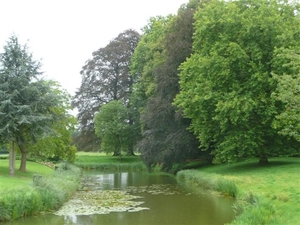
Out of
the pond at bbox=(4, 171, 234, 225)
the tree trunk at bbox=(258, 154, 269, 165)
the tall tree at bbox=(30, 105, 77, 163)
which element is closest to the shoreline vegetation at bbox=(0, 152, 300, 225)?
the pond at bbox=(4, 171, 234, 225)

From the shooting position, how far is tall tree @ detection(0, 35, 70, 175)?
2397cm

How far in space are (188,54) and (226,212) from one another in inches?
861

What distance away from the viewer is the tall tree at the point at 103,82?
5847 centimetres

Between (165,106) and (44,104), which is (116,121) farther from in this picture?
(44,104)

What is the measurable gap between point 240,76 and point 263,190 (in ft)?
39.1

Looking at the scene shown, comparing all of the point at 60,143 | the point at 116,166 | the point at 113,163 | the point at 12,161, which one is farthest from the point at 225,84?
A: the point at 113,163

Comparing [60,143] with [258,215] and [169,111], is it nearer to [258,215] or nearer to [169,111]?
[169,111]

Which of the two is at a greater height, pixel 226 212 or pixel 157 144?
pixel 157 144

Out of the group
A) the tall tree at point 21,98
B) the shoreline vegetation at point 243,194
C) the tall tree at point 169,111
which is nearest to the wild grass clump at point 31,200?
the shoreline vegetation at point 243,194

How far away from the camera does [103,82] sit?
59.1 meters

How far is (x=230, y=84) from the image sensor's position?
2808 centimetres

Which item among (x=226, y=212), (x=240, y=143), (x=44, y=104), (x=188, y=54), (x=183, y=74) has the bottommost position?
(x=226, y=212)

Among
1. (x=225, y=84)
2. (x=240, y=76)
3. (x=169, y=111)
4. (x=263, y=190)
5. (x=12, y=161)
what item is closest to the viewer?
(x=263, y=190)

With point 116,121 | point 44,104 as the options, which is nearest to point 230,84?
point 44,104
